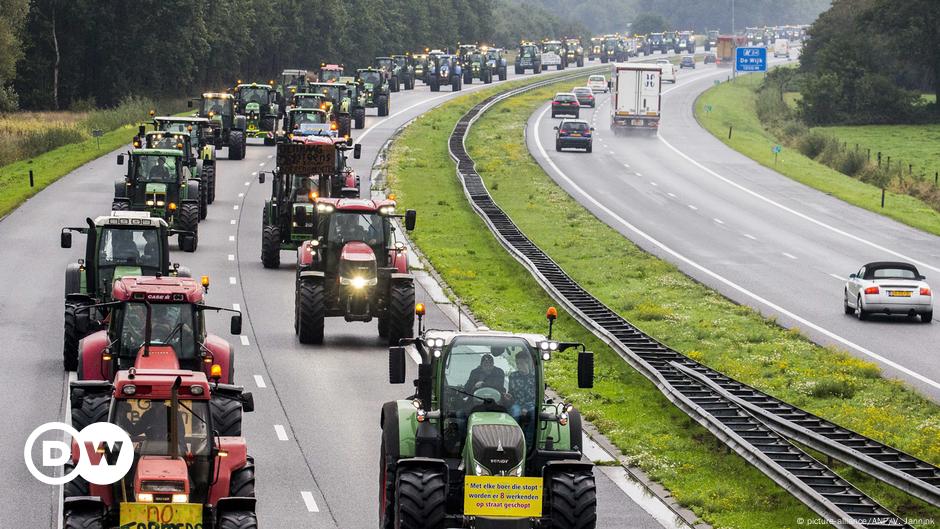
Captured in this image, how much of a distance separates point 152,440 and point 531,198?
51.1 m

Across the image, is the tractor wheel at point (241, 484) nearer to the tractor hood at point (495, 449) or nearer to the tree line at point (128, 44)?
the tractor hood at point (495, 449)

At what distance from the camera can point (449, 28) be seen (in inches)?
6924

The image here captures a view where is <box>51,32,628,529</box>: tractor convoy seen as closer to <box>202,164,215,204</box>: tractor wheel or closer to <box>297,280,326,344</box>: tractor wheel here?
<box>297,280,326,344</box>: tractor wheel

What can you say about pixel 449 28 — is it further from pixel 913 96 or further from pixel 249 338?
pixel 249 338

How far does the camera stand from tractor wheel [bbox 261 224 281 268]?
4797cm

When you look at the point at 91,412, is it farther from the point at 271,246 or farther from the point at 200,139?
the point at 200,139

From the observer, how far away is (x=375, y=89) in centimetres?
10362

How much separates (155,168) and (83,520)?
33.7 meters

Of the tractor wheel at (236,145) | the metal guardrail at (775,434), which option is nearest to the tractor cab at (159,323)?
the metal guardrail at (775,434)

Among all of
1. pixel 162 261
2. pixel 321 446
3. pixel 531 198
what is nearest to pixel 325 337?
pixel 162 261

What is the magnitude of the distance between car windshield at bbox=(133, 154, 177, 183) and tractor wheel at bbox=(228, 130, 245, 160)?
1017 inches

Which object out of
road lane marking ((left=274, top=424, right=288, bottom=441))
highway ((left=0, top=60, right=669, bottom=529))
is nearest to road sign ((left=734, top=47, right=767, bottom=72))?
highway ((left=0, top=60, right=669, bottom=529))

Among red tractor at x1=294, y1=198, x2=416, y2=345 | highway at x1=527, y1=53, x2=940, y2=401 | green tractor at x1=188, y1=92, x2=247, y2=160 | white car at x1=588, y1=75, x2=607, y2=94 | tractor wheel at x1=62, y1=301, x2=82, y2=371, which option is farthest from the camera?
white car at x1=588, y1=75, x2=607, y2=94

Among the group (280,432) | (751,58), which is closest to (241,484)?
(280,432)
